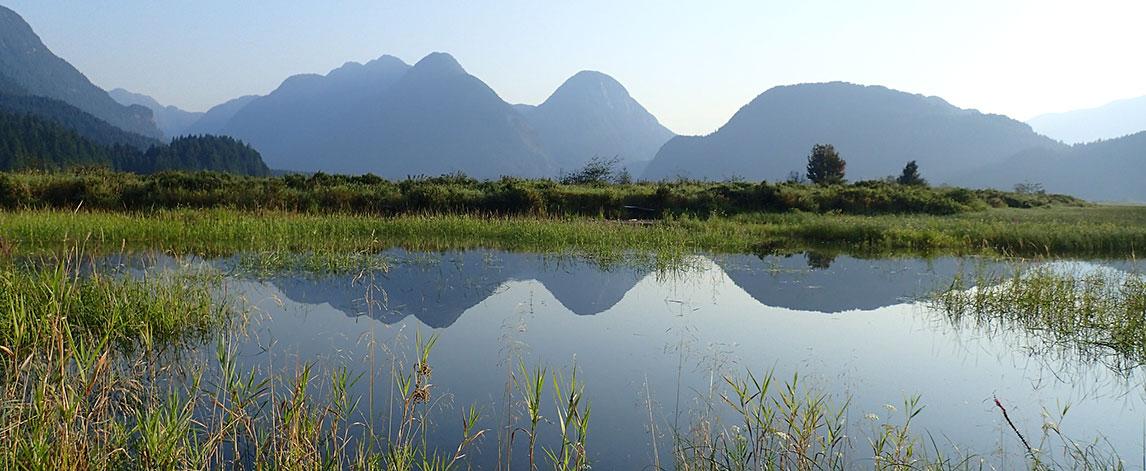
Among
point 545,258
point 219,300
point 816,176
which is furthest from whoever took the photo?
point 816,176

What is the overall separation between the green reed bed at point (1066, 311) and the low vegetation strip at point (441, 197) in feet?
44.3

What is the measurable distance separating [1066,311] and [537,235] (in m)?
11.4

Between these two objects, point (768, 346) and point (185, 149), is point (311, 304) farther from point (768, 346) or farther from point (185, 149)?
point (185, 149)

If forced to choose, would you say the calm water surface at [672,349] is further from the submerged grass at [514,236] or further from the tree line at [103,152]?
the tree line at [103,152]

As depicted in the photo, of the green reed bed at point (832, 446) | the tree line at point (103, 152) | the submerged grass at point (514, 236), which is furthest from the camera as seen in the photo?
the tree line at point (103, 152)

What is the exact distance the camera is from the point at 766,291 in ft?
37.3

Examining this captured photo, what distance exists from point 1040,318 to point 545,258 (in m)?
8.96

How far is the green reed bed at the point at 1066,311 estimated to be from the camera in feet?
24.9

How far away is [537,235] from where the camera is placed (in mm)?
17422

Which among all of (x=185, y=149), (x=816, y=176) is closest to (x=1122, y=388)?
(x=816, y=176)

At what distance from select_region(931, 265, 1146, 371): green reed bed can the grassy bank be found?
571 cm

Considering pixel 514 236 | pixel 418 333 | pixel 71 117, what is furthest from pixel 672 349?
pixel 71 117

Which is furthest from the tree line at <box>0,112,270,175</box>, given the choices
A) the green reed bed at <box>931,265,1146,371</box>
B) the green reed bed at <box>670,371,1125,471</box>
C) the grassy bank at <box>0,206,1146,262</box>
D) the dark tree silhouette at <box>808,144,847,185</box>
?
the green reed bed at <box>670,371,1125,471</box>

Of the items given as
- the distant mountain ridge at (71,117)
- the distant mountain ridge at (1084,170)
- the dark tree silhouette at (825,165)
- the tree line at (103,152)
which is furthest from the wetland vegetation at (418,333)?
the distant mountain ridge at (1084,170)
